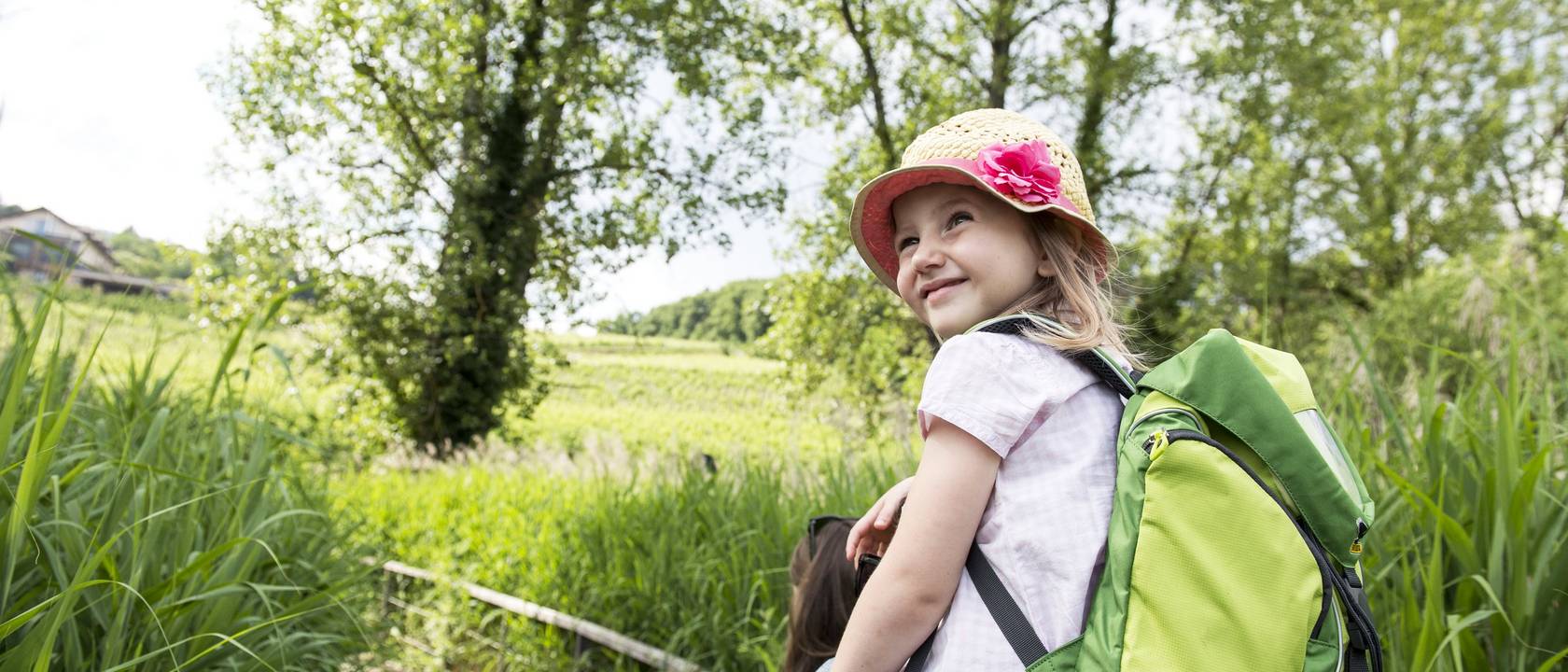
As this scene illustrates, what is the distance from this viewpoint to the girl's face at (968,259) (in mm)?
1373

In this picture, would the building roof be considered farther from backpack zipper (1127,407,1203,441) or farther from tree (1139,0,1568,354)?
tree (1139,0,1568,354)

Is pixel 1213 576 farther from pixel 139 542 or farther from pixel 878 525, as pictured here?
pixel 139 542

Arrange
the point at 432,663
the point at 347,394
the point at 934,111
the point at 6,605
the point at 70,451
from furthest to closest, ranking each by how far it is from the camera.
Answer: the point at 934,111 < the point at 347,394 < the point at 432,663 < the point at 70,451 < the point at 6,605

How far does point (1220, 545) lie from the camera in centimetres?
102

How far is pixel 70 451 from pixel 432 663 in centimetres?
305

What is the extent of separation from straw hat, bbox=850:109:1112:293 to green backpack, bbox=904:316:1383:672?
1.04 ft

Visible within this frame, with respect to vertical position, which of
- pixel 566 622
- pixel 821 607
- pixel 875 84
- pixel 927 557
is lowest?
pixel 566 622

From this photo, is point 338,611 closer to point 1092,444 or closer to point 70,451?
point 70,451

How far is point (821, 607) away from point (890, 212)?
42.5 inches

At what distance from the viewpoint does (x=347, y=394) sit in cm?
1177

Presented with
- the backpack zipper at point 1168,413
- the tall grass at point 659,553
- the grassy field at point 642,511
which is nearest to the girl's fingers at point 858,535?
the backpack zipper at point 1168,413

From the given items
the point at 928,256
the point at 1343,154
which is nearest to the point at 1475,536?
the point at 928,256

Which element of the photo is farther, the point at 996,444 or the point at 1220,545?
the point at 996,444

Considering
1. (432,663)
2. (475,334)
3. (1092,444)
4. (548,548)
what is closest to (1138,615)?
(1092,444)
